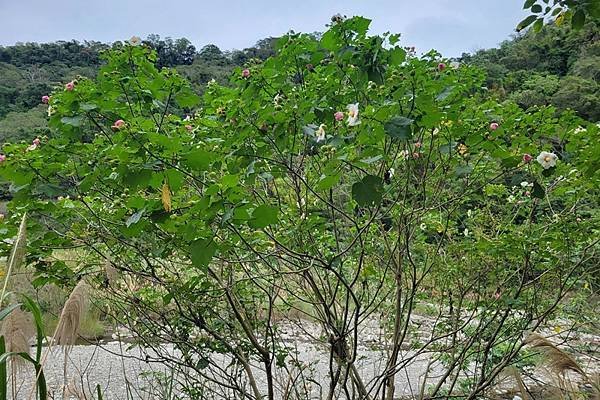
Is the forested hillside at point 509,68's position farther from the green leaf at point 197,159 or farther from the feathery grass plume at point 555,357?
the feathery grass plume at point 555,357

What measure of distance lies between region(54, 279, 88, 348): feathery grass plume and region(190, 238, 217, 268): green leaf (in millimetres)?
252

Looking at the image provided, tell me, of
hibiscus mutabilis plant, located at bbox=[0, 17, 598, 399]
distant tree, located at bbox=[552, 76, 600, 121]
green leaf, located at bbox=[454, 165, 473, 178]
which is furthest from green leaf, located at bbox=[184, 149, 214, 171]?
distant tree, located at bbox=[552, 76, 600, 121]

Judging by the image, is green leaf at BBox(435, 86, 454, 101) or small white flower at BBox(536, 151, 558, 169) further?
small white flower at BBox(536, 151, 558, 169)

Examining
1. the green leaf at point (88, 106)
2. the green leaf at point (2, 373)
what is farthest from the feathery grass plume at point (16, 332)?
the green leaf at point (88, 106)

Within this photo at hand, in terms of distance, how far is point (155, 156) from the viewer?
3.78 feet

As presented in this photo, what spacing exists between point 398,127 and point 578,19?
0.57 m

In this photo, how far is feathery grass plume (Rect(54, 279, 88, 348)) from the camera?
3.41 ft

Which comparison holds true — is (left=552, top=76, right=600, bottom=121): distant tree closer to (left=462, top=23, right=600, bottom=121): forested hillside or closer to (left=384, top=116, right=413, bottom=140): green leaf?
(left=462, top=23, right=600, bottom=121): forested hillside

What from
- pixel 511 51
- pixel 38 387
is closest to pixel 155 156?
pixel 38 387

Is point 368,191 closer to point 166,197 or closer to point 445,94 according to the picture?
point 445,94

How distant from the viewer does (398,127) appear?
1136mm

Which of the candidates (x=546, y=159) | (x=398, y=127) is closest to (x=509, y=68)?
(x=546, y=159)

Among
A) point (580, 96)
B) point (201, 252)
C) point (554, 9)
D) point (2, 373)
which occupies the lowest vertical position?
point (2, 373)

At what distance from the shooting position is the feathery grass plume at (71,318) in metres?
1.04
